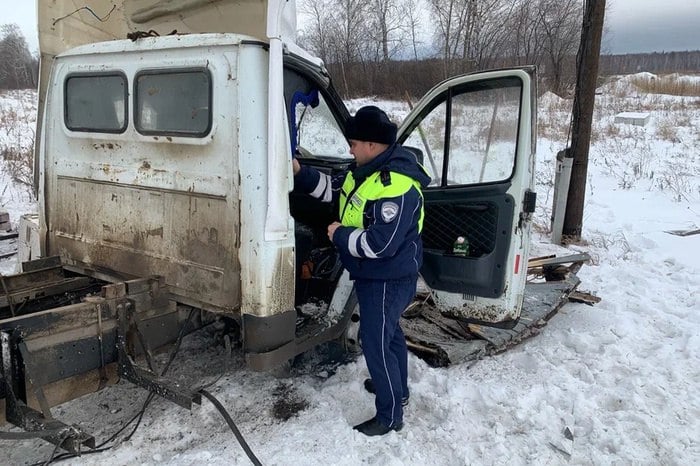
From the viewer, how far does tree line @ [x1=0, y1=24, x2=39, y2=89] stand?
42.7 meters

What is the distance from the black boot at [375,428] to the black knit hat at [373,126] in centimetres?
167

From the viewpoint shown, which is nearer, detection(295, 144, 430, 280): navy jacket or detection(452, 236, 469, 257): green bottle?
detection(295, 144, 430, 280): navy jacket

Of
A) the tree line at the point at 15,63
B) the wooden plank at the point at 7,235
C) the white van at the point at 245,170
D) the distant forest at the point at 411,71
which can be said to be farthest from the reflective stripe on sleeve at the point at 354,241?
the tree line at the point at 15,63

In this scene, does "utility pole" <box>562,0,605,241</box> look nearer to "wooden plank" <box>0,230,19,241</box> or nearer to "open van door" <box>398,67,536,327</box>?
"open van door" <box>398,67,536,327</box>

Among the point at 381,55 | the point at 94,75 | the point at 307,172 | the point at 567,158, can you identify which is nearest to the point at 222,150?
the point at 307,172

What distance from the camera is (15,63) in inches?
1779

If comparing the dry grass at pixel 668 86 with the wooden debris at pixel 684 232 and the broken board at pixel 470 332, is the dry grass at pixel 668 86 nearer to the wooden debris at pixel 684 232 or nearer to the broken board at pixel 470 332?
the wooden debris at pixel 684 232

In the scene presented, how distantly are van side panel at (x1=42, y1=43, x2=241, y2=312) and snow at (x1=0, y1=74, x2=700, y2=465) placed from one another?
2.67 feet

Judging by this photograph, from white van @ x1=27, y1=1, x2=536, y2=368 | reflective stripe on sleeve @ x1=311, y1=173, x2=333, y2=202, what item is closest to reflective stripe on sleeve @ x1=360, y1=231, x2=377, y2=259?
white van @ x1=27, y1=1, x2=536, y2=368

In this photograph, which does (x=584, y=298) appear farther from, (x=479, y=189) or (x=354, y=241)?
(x=354, y=241)

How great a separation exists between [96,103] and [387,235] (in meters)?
2.15

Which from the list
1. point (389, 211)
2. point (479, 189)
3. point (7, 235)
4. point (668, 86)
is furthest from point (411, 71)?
point (389, 211)

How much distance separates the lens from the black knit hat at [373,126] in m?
3.07

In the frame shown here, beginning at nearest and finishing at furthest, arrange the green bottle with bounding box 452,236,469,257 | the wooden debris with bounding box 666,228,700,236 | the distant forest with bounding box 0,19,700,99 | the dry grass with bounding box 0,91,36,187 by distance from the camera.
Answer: the green bottle with bounding box 452,236,469,257
the wooden debris with bounding box 666,228,700,236
the dry grass with bounding box 0,91,36,187
the distant forest with bounding box 0,19,700,99
